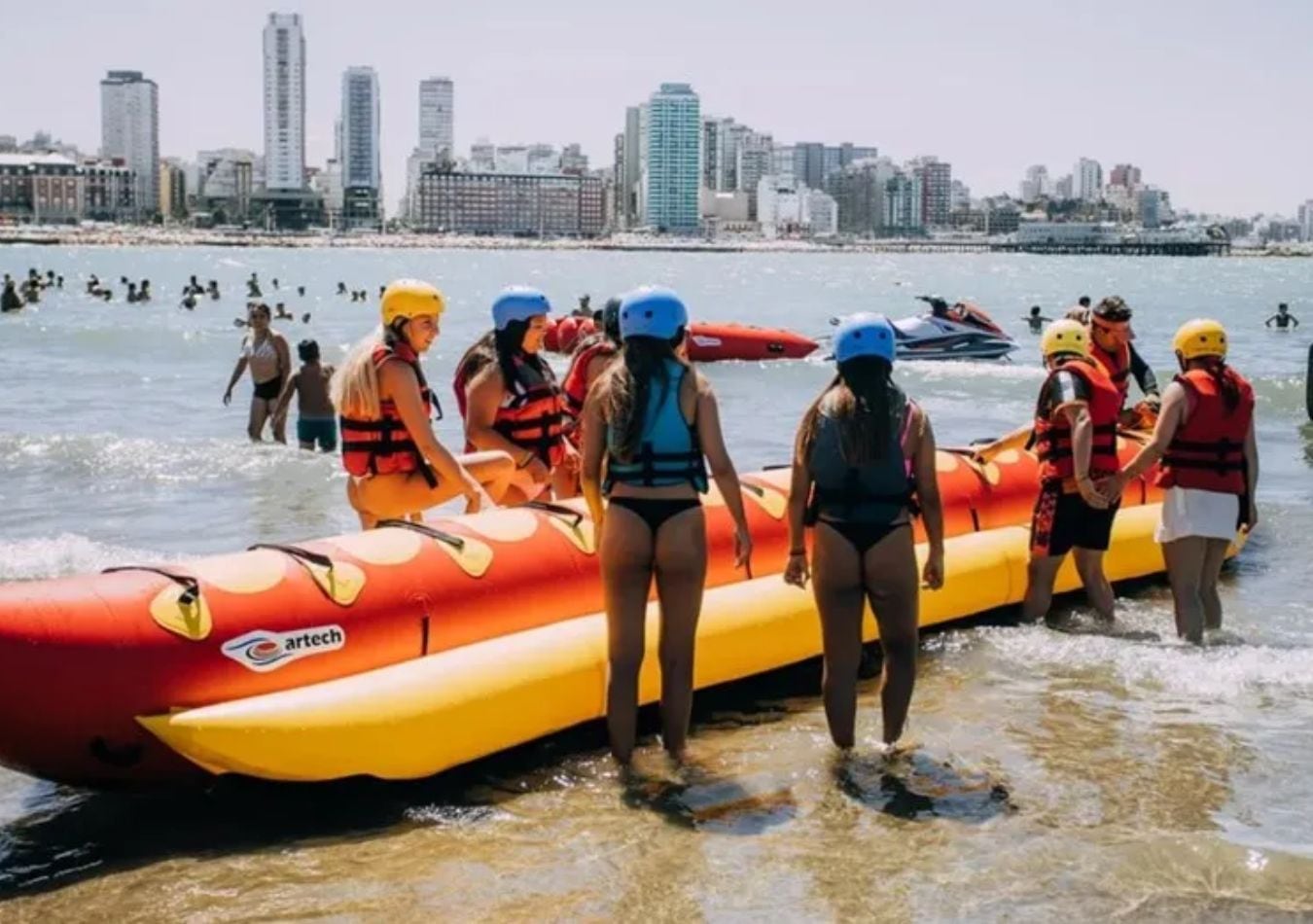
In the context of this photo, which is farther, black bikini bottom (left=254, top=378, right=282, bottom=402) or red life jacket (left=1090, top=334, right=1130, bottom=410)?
black bikini bottom (left=254, top=378, right=282, bottom=402)

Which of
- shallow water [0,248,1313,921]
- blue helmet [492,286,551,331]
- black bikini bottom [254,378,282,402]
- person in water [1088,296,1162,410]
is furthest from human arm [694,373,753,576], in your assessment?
black bikini bottom [254,378,282,402]

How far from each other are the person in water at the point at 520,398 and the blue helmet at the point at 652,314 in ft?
4.93

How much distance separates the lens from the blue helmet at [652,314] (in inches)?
204

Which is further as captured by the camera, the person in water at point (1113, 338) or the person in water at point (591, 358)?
the person in water at point (1113, 338)

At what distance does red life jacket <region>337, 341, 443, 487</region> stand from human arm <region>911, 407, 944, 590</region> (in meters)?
2.02

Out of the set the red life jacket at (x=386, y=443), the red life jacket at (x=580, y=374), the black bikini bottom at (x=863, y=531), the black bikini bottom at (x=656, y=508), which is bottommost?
the black bikini bottom at (x=863, y=531)

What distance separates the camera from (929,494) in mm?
5426

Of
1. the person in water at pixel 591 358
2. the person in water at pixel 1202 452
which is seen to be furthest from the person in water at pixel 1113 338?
the person in water at pixel 591 358

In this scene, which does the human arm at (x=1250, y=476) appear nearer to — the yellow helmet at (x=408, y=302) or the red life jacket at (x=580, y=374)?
the red life jacket at (x=580, y=374)

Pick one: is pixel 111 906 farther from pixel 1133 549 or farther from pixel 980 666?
pixel 1133 549

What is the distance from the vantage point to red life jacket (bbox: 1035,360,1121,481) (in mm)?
7062

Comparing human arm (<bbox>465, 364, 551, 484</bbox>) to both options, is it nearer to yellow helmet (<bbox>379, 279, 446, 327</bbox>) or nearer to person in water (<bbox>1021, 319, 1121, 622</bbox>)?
yellow helmet (<bbox>379, 279, 446, 327</bbox>)

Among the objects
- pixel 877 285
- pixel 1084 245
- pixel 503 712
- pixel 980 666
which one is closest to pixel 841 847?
pixel 503 712

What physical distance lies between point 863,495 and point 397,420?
2023 mm
